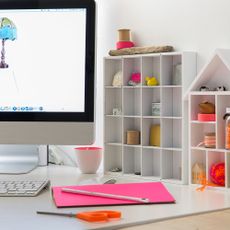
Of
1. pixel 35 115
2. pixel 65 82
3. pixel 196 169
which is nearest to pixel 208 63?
pixel 196 169

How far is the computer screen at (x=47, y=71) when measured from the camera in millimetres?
1363

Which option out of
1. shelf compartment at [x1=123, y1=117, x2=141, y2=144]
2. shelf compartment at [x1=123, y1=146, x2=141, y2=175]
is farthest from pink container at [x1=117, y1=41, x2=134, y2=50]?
shelf compartment at [x1=123, y1=146, x2=141, y2=175]

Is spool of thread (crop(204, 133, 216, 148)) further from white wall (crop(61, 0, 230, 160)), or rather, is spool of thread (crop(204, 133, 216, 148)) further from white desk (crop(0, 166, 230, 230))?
white wall (crop(61, 0, 230, 160))

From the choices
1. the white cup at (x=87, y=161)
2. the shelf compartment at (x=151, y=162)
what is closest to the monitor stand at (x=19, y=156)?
the white cup at (x=87, y=161)

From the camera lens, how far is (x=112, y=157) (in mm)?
1729

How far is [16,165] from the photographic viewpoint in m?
1.64

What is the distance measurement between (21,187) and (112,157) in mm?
553

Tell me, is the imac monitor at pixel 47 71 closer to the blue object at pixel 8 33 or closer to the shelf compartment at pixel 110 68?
the blue object at pixel 8 33

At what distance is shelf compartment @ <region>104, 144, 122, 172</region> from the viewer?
1716mm

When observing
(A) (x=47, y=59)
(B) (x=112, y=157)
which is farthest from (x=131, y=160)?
(A) (x=47, y=59)

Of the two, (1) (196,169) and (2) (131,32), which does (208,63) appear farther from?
(2) (131,32)

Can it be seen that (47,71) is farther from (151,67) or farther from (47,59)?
(151,67)

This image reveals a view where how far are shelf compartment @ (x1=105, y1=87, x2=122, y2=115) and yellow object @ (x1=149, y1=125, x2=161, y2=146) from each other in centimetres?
17

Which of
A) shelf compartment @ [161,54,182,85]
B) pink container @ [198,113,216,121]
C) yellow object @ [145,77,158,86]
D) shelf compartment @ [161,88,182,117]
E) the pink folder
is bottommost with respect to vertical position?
the pink folder
